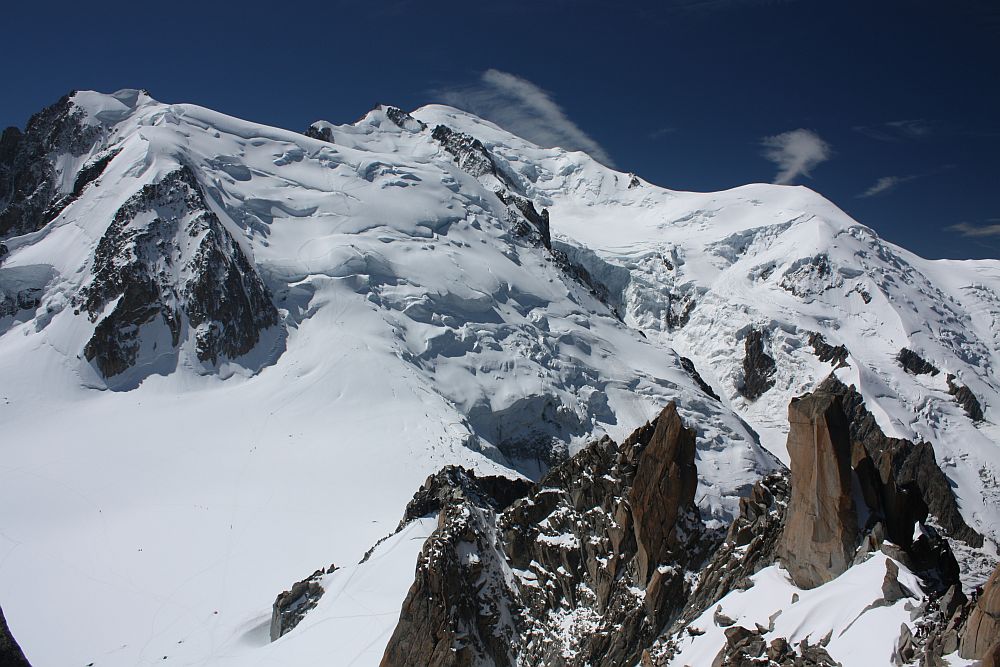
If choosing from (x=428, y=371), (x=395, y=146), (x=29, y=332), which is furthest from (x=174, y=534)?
(x=395, y=146)

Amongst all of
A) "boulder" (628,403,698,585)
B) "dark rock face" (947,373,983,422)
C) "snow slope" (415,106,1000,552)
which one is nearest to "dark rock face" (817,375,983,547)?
"snow slope" (415,106,1000,552)

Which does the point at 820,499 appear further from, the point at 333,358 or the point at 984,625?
the point at 333,358

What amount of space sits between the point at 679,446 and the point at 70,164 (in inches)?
4030

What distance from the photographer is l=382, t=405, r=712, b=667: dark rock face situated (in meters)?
20.5

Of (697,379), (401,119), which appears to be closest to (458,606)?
(697,379)

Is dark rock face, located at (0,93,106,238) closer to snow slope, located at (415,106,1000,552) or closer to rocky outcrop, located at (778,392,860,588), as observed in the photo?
snow slope, located at (415,106,1000,552)

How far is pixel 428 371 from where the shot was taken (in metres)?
68.2

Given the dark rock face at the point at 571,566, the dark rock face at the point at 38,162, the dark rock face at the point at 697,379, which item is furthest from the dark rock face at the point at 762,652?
the dark rock face at the point at 38,162

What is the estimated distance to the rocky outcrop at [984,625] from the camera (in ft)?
32.6

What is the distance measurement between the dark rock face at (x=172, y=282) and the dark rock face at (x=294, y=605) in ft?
130

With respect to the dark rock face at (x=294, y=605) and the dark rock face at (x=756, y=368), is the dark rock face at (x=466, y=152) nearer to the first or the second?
the dark rock face at (x=756, y=368)

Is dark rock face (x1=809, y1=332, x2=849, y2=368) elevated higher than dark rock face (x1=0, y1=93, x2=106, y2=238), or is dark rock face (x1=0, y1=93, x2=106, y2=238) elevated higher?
dark rock face (x1=0, y1=93, x2=106, y2=238)

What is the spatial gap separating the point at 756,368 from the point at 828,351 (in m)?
11.0

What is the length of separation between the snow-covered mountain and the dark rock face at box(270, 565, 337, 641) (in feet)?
2.59
